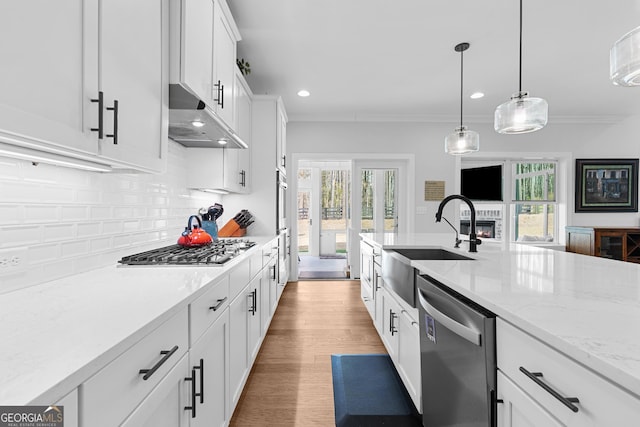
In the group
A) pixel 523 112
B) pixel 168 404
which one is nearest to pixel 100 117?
pixel 168 404

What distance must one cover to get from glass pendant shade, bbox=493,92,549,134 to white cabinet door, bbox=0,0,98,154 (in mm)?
2195

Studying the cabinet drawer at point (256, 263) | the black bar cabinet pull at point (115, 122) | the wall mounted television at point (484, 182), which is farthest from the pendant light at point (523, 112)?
the wall mounted television at point (484, 182)

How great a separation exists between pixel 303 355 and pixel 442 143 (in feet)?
12.9

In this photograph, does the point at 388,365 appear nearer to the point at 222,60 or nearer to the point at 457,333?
the point at 457,333

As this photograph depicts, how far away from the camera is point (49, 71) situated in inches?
31.4

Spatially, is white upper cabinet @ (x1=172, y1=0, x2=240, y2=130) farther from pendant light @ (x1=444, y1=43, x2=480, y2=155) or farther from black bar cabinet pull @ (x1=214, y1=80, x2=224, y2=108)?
pendant light @ (x1=444, y1=43, x2=480, y2=155)

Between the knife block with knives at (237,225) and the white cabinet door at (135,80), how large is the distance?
166 centimetres

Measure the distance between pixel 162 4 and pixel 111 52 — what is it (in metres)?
0.54

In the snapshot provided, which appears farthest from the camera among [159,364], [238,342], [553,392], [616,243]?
[616,243]

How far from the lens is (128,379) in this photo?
0.69 m

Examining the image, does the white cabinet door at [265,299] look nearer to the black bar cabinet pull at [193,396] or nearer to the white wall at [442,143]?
the black bar cabinet pull at [193,396]

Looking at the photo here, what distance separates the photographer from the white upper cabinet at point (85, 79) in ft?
2.36

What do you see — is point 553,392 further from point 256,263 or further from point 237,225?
point 237,225


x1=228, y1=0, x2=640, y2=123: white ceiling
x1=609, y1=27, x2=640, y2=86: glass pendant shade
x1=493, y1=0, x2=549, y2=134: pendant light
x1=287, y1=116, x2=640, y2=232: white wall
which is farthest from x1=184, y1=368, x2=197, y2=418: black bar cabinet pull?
x1=287, y1=116, x2=640, y2=232: white wall
